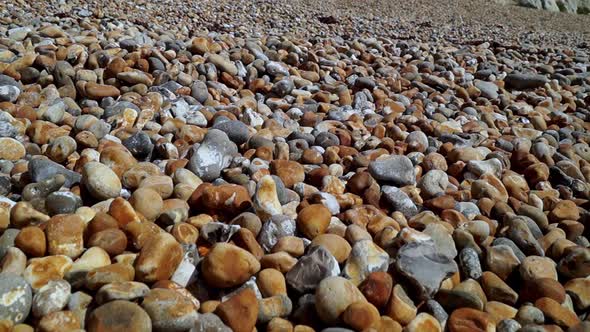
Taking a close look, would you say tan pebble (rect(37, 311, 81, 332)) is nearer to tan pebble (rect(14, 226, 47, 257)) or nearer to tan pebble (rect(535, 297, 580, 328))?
tan pebble (rect(14, 226, 47, 257))

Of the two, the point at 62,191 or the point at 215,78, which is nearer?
the point at 62,191

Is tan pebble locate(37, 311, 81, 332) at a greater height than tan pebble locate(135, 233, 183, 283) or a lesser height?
lesser

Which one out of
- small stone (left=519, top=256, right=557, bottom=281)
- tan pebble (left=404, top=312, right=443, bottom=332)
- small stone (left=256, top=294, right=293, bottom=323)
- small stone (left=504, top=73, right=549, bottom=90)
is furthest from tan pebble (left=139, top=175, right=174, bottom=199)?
small stone (left=504, top=73, right=549, bottom=90)

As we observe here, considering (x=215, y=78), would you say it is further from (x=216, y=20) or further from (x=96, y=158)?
(x=216, y=20)

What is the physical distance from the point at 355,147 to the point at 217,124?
736mm

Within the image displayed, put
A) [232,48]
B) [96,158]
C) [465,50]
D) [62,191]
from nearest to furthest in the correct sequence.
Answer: [62,191] < [96,158] < [232,48] < [465,50]

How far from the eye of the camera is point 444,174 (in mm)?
2273

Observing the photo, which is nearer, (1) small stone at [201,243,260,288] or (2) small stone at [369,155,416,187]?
(1) small stone at [201,243,260,288]

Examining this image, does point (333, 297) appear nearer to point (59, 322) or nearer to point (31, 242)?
point (59, 322)

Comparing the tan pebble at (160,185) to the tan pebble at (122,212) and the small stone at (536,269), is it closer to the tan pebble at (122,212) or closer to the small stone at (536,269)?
the tan pebble at (122,212)

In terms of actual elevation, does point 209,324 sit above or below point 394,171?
below

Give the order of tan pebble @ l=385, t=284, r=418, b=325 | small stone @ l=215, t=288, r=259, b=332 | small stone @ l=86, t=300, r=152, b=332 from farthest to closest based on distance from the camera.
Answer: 1. tan pebble @ l=385, t=284, r=418, b=325
2. small stone @ l=215, t=288, r=259, b=332
3. small stone @ l=86, t=300, r=152, b=332

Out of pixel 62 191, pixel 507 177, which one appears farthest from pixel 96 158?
pixel 507 177

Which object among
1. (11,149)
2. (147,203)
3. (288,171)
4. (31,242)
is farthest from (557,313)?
(11,149)
